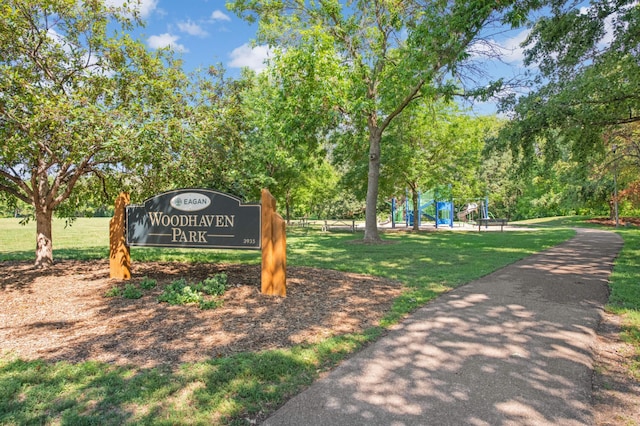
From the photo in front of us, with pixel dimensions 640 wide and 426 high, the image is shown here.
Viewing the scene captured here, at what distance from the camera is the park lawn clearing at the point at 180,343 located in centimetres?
271

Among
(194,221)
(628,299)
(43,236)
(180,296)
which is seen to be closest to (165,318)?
Result: (180,296)

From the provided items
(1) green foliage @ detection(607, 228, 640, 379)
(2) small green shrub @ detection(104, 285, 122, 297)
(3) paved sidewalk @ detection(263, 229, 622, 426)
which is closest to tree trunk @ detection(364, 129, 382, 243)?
(1) green foliage @ detection(607, 228, 640, 379)

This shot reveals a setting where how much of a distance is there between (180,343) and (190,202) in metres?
3.06

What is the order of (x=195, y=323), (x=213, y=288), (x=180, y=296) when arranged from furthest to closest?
(x=213, y=288) < (x=180, y=296) < (x=195, y=323)

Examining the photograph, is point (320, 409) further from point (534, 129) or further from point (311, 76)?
point (311, 76)

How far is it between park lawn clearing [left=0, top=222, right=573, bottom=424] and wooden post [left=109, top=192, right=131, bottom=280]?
0.21 meters

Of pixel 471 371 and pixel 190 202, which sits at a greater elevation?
pixel 190 202

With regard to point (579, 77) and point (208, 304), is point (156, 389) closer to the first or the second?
point (208, 304)

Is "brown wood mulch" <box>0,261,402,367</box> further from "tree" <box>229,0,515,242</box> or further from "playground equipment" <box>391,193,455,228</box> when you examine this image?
"playground equipment" <box>391,193,455,228</box>

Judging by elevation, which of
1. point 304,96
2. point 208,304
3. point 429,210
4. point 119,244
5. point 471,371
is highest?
point 304,96

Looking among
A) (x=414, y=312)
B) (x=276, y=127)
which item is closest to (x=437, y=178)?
(x=276, y=127)

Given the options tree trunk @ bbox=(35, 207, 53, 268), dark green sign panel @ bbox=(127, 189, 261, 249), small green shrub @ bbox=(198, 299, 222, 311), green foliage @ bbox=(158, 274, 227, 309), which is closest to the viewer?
small green shrub @ bbox=(198, 299, 222, 311)

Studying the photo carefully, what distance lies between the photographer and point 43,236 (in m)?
7.93

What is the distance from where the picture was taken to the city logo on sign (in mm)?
6410
